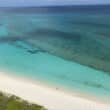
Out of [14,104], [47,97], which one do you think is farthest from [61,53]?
[14,104]

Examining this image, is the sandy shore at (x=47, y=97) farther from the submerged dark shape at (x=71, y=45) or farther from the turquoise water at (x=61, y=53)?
the submerged dark shape at (x=71, y=45)

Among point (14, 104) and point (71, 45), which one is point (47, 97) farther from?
point (71, 45)

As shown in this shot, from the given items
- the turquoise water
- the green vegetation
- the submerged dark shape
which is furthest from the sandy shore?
the submerged dark shape

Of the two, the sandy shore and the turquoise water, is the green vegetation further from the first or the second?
the turquoise water

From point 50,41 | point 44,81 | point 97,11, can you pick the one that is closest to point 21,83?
point 44,81

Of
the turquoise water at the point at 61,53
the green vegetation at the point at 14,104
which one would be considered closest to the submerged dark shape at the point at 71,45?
the turquoise water at the point at 61,53

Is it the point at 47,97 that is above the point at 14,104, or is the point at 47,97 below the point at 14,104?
below

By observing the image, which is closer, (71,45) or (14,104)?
(14,104)
